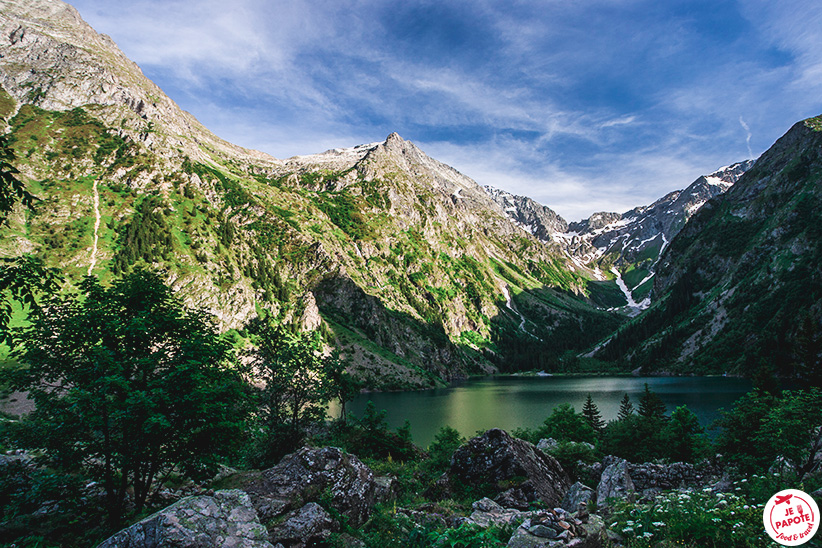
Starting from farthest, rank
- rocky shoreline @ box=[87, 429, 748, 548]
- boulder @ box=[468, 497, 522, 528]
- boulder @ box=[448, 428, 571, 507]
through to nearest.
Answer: boulder @ box=[448, 428, 571, 507]
boulder @ box=[468, 497, 522, 528]
rocky shoreline @ box=[87, 429, 748, 548]

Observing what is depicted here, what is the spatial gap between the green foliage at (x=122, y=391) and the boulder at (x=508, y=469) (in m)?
15.6

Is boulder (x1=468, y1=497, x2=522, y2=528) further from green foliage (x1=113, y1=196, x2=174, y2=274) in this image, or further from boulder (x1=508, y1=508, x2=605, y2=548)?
green foliage (x1=113, y1=196, x2=174, y2=274)

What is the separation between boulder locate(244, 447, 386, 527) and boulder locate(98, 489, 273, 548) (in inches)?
81.0

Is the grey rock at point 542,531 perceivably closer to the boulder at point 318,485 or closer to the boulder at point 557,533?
the boulder at point 557,533

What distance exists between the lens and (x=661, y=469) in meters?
26.0

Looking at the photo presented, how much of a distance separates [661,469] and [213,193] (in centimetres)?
21745

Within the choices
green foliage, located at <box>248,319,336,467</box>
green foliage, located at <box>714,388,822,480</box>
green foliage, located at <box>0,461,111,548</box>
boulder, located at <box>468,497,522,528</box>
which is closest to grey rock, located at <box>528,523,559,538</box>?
boulder, located at <box>468,497,522,528</box>

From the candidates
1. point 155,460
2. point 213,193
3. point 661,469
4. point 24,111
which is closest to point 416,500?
point 155,460

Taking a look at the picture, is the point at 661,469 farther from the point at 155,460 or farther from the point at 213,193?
the point at 213,193

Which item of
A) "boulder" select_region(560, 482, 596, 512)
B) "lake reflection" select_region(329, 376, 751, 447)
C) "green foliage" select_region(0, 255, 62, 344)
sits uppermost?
"green foliage" select_region(0, 255, 62, 344)

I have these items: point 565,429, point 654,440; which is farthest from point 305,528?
point 565,429

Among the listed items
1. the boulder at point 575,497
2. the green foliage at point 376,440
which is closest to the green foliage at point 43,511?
the boulder at point 575,497

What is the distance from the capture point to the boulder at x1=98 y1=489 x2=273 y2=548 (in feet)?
24.0

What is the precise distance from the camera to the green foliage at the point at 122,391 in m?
10.4
